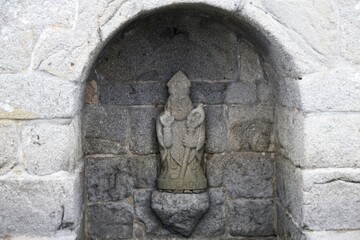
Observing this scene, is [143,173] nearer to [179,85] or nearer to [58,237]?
[179,85]

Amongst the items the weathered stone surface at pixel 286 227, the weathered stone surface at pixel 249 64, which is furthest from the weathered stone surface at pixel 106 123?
the weathered stone surface at pixel 286 227

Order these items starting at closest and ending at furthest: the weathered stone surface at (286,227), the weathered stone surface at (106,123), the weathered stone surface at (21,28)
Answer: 1. the weathered stone surface at (21,28)
2. the weathered stone surface at (286,227)
3. the weathered stone surface at (106,123)

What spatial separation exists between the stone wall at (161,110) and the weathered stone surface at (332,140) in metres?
0.70

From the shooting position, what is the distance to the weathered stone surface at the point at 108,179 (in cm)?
352

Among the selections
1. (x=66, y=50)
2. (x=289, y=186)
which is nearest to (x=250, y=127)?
(x=289, y=186)

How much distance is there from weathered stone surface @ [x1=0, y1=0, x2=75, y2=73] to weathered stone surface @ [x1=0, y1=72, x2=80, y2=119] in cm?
7

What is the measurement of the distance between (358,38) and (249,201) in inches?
51.1

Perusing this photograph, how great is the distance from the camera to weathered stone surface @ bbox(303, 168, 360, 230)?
292cm

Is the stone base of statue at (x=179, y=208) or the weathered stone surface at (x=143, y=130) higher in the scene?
the weathered stone surface at (x=143, y=130)

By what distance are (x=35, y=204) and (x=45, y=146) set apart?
12.2 inches

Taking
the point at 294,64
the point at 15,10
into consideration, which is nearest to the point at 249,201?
the point at 294,64

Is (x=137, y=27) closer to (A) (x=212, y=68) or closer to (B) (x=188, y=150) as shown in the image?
(A) (x=212, y=68)

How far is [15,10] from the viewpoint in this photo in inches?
111

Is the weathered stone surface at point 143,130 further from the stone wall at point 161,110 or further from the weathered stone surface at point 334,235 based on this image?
the weathered stone surface at point 334,235
